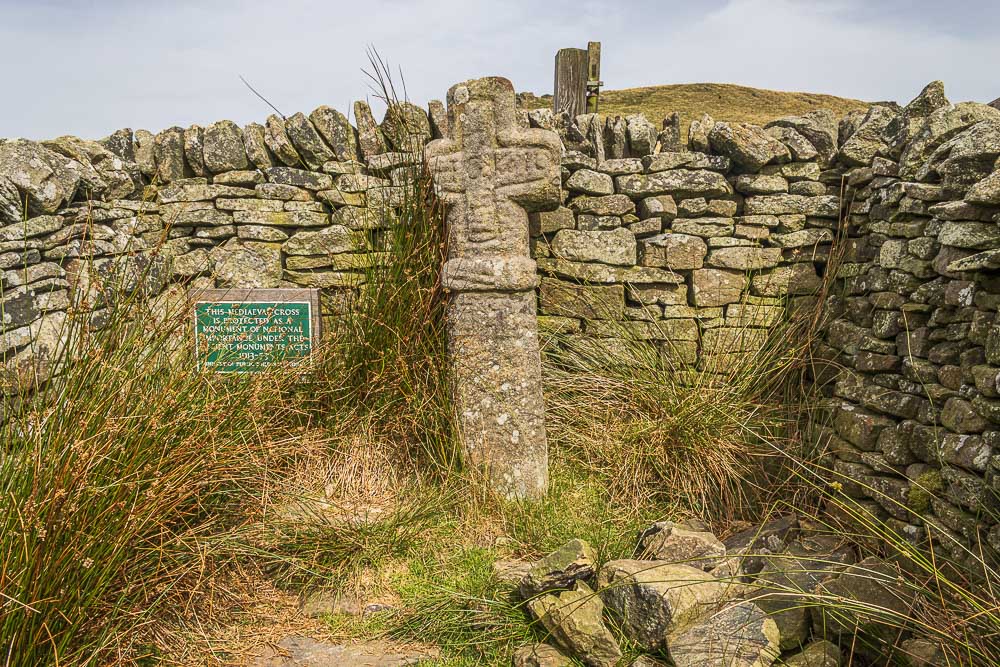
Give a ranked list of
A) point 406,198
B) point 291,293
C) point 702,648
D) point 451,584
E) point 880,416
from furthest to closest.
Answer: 1. point 291,293
2. point 406,198
3. point 880,416
4. point 451,584
5. point 702,648

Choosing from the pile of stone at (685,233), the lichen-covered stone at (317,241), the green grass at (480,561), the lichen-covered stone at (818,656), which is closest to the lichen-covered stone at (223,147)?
the lichen-covered stone at (317,241)

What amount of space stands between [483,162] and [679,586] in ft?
8.25

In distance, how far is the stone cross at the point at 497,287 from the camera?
409 cm

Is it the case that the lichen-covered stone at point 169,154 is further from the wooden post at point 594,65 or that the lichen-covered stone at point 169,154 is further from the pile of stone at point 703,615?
the pile of stone at point 703,615

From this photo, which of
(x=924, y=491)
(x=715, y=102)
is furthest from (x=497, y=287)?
(x=715, y=102)

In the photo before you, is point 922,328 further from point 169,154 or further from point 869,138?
point 169,154

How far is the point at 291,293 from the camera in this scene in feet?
16.0

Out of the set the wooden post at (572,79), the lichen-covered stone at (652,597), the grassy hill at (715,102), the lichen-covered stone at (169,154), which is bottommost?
the lichen-covered stone at (652,597)

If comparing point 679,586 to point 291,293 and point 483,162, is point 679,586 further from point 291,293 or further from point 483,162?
point 291,293

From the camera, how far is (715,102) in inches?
412

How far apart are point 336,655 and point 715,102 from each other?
9564 millimetres

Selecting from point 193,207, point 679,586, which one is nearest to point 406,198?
point 193,207

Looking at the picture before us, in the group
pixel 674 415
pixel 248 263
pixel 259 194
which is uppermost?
pixel 259 194

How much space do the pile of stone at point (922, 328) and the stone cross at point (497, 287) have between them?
1.72m
